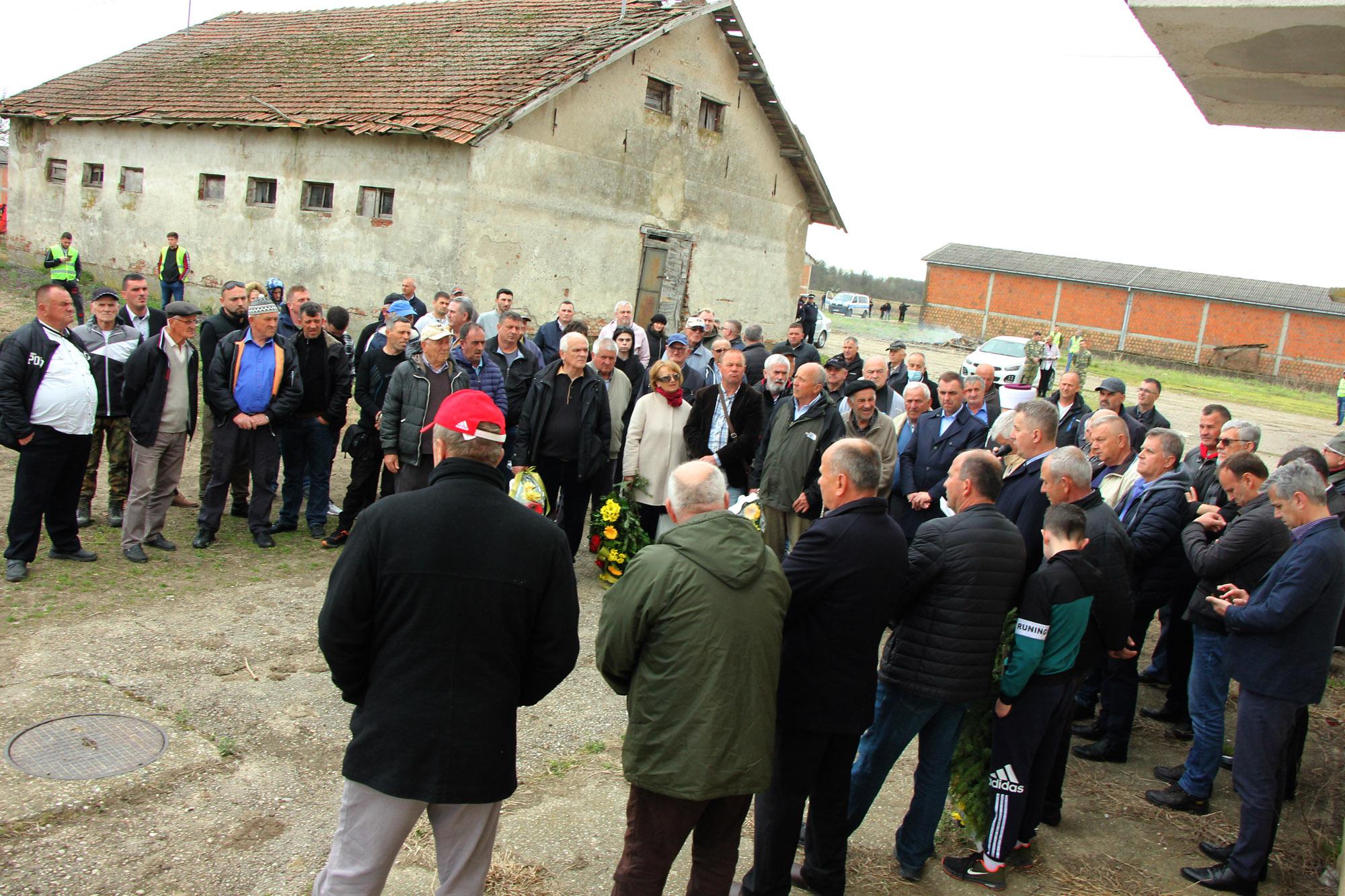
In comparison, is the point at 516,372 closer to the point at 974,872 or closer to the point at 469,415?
the point at 469,415

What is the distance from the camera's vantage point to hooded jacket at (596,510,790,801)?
9.75 feet

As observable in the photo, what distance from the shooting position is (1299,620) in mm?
4137

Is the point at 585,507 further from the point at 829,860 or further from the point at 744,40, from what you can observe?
the point at 744,40

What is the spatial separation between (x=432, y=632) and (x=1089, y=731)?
4647mm

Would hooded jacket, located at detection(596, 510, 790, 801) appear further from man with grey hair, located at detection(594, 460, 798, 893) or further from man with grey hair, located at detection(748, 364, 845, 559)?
man with grey hair, located at detection(748, 364, 845, 559)

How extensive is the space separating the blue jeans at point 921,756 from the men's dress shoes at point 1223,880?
1.27 m

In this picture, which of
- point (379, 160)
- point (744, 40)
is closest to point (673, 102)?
point (744, 40)

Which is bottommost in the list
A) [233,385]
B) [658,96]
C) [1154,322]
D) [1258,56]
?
[233,385]

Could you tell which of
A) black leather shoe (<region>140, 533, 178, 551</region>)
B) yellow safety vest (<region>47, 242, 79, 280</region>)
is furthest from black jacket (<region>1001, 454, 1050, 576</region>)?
yellow safety vest (<region>47, 242, 79, 280</region>)

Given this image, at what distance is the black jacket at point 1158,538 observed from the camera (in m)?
5.25

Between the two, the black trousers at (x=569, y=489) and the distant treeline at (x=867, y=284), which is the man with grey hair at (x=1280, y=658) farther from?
the distant treeline at (x=867, y=284)

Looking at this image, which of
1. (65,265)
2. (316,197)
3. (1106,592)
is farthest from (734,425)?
(65,265)

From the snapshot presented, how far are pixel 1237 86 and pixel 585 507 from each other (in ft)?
17.6

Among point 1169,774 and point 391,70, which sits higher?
point 391,70
